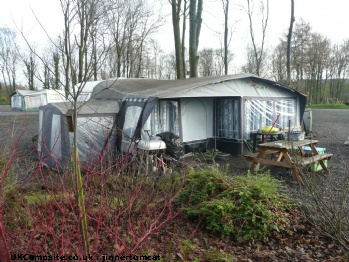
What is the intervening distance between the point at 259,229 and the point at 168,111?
5.39 m

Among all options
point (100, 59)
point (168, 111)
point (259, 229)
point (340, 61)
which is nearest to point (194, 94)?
point (168, 111)

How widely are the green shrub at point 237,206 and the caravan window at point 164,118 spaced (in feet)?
13.0

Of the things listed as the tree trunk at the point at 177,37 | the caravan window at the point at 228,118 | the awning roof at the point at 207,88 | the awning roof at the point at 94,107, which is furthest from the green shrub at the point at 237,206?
the tree trunk at the point at 177,37

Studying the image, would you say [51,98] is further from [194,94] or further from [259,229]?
[259,229]

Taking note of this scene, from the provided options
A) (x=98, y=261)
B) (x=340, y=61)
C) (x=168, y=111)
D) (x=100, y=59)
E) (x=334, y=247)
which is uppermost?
(x=340, y=61)

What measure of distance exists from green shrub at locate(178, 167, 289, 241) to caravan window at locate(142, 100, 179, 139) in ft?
13.0

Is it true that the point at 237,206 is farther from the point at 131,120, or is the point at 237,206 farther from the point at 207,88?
the point at 207,88

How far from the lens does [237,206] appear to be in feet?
12.9

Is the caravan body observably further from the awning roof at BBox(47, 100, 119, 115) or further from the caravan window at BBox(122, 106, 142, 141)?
the awning roof at BBox(47, 100, 119, 115)

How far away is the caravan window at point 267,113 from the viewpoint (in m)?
9.34

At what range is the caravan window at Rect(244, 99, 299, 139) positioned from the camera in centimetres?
934

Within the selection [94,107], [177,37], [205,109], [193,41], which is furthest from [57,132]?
[177,37]

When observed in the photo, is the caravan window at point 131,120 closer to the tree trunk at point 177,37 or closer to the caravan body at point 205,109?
the caravan body at point 205,109

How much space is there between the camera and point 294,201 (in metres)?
4.42
